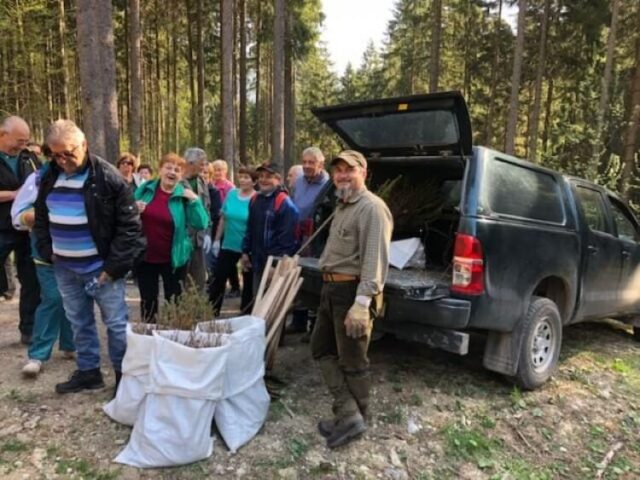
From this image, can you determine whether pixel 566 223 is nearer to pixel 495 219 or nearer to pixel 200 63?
pixel 495 219

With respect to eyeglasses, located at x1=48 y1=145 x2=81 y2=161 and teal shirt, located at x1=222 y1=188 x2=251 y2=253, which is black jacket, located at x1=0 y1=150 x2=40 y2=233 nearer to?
eyeglasses, located at x1=48 y1=145 x2=81 y2=161

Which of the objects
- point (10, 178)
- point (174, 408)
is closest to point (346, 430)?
point (174, 408)

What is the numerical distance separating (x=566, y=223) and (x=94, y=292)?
398 centimetres

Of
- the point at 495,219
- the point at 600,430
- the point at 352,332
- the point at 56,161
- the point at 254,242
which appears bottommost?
the point at 600,430

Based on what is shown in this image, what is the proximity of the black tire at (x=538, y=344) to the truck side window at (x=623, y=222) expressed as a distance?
169 cm

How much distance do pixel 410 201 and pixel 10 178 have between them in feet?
12.0

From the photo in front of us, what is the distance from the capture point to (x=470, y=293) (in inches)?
137

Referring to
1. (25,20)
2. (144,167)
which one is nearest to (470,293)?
(144,167)

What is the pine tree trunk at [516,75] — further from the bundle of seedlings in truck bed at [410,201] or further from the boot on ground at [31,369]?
the boot on ground at [31,369]

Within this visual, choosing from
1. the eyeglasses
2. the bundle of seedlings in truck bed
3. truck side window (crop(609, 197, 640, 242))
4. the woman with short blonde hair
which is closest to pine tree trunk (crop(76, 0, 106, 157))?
the woman with short blonde hair

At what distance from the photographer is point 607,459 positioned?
10.9 ft

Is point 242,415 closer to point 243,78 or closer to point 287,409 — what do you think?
point 287,409

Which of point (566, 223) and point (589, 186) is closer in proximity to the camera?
point (566, 223)

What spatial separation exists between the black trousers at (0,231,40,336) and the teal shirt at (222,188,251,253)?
185 cm
